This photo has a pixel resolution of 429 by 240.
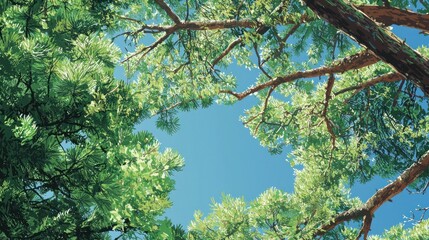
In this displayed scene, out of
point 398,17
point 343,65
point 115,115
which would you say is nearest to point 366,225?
point 343,65

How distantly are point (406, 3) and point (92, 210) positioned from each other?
5468 mm

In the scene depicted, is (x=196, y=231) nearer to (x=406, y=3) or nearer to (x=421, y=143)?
(x=406, y=3)

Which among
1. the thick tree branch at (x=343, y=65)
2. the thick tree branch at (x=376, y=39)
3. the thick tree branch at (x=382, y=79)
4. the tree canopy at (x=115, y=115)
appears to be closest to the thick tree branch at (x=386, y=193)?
the tree canopy at (x=115, y=115)

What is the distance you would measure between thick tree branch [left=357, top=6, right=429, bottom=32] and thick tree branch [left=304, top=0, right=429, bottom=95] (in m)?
1.29

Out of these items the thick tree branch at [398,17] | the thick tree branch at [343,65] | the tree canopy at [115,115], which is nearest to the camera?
the tree canopy at [115,115]

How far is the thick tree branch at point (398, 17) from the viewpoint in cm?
528

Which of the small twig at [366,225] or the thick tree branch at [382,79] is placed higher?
the thick tree branch at [382,79]

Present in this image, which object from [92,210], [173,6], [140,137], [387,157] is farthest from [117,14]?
[387,157]

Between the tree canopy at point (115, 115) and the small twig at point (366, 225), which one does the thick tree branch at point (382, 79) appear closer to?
the tree canopy at point (115, 115)

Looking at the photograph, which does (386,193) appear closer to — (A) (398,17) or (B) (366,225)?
(B) (366,225)

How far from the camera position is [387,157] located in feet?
29.3

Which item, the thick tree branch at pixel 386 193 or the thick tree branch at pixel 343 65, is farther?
the thick tree branch at pixel 386 193

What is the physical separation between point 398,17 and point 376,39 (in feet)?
5.14

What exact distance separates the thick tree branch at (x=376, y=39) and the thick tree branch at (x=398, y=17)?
1.29 m
